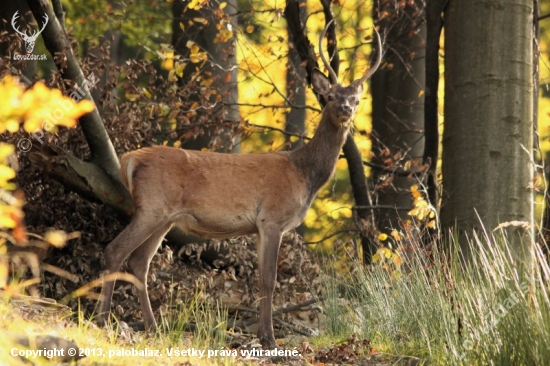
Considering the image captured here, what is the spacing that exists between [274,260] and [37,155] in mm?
2359

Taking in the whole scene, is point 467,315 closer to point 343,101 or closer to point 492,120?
point 492,120

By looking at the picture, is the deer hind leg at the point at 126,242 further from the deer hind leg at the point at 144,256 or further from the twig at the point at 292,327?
the twig at the point at 292,327

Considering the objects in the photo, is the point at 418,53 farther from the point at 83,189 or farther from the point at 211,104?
the point at 83,189

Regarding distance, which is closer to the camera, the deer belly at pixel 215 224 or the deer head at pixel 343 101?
the deer belly at pixel 215 224

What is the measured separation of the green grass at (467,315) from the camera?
4.98 meters

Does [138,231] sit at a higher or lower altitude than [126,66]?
lower

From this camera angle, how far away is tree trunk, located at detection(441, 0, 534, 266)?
8180mm

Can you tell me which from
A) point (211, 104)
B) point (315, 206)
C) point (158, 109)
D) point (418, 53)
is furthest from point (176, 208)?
point (315, 206)

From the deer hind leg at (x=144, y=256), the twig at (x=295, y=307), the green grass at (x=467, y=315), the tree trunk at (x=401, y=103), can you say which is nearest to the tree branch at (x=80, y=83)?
the deer hind leg at (x=144, y=256)

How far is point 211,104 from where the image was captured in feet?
36.6

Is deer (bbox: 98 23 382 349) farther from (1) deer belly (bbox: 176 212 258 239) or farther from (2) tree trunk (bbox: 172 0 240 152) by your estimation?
(2) tree trunk (bbox: 172 0 240 152)

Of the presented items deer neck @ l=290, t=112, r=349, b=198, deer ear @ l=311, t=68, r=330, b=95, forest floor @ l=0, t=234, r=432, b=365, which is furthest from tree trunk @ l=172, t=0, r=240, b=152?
deer neck @ l=290, t=112, r=349, b=198

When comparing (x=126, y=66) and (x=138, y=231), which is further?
(x=126, y=66)

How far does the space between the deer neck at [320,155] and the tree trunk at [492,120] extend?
1070 millimetres
